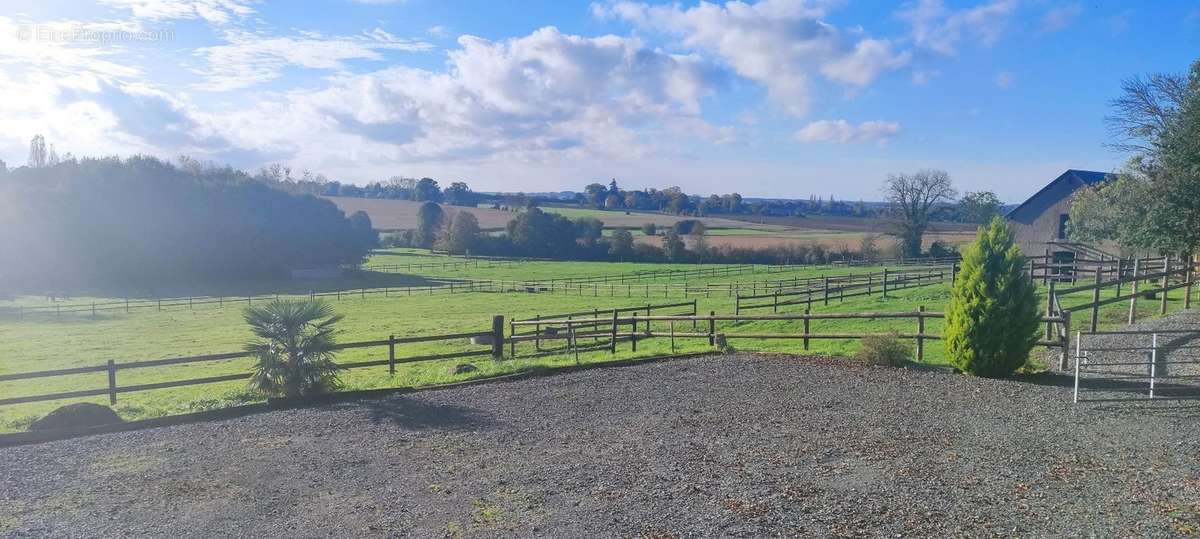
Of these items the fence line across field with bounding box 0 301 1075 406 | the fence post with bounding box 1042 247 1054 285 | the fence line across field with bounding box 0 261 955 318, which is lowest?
the fence line across field with bounding box 0 261 955 318

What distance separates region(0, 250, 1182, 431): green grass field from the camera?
592 inches

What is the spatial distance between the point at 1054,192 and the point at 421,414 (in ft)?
131

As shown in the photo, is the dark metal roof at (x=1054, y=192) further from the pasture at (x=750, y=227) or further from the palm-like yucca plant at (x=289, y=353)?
the palm-like yucca plant at (x=289, y=353)

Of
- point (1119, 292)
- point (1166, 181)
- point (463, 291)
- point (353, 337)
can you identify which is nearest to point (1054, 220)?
point (1119, 292)

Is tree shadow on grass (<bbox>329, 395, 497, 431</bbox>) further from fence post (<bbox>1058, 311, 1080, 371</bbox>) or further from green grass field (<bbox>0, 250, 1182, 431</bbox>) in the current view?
fence post (<bbox>1058, 311, 1080, 371</bbox>)

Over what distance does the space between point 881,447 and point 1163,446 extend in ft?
10.6

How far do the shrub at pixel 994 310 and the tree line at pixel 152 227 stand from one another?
6366 centimetres

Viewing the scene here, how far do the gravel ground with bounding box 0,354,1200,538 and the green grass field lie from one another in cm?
303

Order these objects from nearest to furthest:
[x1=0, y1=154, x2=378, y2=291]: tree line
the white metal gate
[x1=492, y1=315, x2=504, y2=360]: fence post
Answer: the white metal gate < [x1=492, y1=315, x2=504, y2=360]: fence post < [x1=0, y1=154, x2=378, y2=291]: tree line

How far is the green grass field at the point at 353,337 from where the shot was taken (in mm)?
15039

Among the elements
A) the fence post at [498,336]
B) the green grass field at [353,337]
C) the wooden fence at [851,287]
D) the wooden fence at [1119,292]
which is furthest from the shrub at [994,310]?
the wooden fence at [851,287]

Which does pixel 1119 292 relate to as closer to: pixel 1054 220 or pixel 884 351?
pixel 884 351

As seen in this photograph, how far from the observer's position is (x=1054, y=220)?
39.9 m

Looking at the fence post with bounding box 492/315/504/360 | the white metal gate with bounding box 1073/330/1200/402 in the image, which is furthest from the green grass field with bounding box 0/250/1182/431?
the white metal gate with bounding box 1073/330/1200/402
